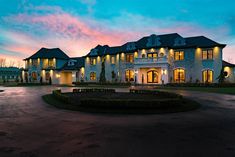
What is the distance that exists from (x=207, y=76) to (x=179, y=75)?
549 cm

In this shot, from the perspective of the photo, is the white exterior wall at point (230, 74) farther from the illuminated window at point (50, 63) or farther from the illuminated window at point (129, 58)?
the illuminated window at point (50, 63)

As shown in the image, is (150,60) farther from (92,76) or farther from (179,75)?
(92,76)

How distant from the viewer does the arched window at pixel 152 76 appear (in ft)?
127

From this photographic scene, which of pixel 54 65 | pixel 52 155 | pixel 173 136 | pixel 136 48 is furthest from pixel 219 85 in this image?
pixel 54 65

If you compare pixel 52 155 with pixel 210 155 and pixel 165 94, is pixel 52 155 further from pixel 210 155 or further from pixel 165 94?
pixel 165 94

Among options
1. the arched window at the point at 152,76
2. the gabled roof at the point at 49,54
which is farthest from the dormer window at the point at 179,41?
the gabled roof at the point at 49,54

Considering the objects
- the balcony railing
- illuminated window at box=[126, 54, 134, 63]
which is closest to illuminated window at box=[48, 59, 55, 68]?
illuminated window at box=[126, 54, 134, 63]

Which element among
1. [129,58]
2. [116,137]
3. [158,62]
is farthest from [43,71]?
[116,137]

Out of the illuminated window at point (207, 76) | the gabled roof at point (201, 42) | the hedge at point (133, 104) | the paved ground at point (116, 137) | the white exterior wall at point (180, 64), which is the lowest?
the paved ground at point (116, 137)

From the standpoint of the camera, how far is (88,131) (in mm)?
6367

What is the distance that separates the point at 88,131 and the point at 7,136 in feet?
9.29

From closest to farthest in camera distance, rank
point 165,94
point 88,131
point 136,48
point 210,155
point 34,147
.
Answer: point 210,155
point 34,147
point 88,131
point 165,94
point 136,48

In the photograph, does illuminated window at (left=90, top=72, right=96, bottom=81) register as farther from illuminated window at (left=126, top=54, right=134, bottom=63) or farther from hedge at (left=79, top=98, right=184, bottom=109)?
hedge at (left=79, top=98, right=184, bottom=109)

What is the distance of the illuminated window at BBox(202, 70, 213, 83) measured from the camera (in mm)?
33781
